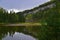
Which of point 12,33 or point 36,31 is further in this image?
point 12,33

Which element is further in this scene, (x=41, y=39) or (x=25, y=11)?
(x=25, y=11)

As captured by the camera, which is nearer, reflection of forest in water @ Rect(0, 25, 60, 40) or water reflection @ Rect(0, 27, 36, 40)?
reflection of forest in water @ Rect(0, 25, 60, 40)

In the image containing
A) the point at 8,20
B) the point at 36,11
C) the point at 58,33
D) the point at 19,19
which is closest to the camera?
the point at 58,33

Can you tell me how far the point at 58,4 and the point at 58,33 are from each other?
136cm

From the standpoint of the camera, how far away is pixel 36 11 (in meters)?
21.6

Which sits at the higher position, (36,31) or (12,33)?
(36,31)

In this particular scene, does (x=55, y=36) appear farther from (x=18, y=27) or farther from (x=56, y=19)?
(x=18, y=27)

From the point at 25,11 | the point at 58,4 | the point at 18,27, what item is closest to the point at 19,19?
the point at 25,11

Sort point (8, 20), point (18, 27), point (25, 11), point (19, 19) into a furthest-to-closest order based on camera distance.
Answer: point (25, 11)
point (19, 19)
point (8, 20)
point (18, 27)

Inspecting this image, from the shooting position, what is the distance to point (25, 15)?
76.1 feet

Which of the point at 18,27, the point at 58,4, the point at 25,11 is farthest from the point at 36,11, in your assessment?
the point at 58,4

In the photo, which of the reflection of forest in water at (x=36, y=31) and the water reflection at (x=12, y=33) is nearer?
the reflection of forest in water at (x=36, y=31)

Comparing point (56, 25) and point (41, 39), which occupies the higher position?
point (56, 25)

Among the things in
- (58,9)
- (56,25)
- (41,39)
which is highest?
(58,9)
